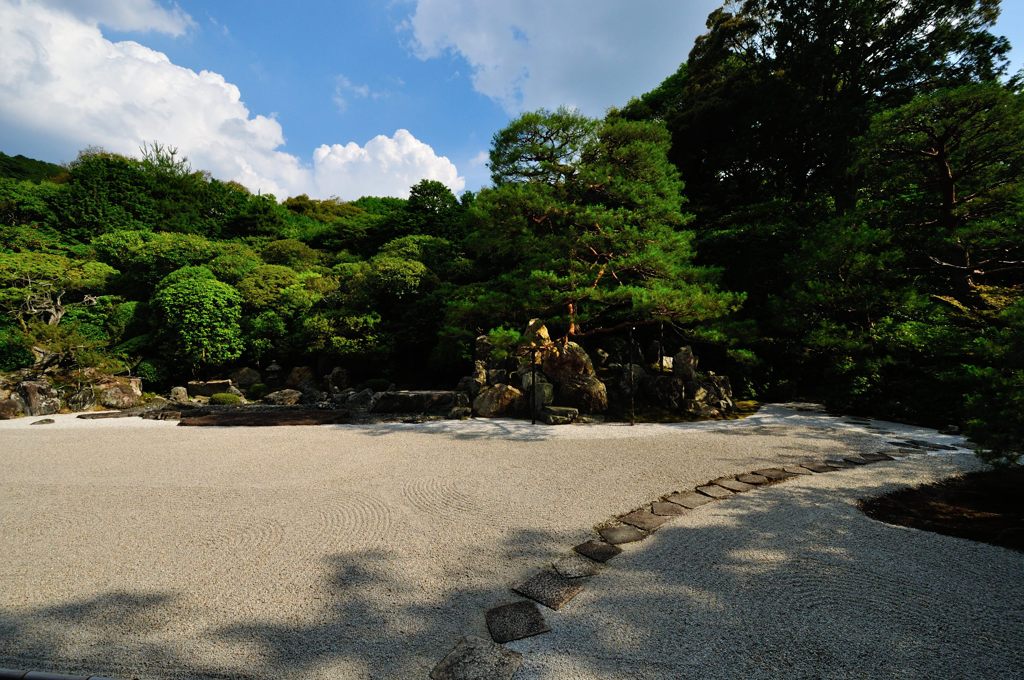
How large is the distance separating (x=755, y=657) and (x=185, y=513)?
4.41m

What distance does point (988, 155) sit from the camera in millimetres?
6984

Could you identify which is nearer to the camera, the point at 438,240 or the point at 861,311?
the point at 861,311

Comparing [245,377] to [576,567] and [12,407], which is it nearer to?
[12,407]

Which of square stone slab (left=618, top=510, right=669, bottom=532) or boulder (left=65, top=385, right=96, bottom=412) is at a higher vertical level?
square stone slab (left=618, top=510, right=669, bottom=532)

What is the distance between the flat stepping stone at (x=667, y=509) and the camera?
3475 millimetres

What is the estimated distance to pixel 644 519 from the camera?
3.37 meters

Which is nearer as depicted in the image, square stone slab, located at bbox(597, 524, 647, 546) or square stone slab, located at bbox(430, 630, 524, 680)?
square stone slab, located at bbox(430, 630, 524, 680)

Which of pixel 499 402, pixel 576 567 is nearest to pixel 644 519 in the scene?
pixel 576 567

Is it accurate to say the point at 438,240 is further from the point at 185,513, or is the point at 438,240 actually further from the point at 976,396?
the point at 976,396

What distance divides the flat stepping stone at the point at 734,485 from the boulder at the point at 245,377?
13.6 m

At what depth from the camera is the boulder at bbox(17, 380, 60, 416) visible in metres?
8.77

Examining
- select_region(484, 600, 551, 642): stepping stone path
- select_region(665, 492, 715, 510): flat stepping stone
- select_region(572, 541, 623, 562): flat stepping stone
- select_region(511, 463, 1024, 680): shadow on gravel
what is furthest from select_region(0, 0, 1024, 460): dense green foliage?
select_region(484, 600, 551, 642): stepping stone path

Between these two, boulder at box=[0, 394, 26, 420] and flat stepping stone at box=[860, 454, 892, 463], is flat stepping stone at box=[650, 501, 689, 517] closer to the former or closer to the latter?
flat stepping stone at box=[860, 454, 892, 463]

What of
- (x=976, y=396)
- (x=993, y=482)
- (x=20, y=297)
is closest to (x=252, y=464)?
(x=976, y=396)
